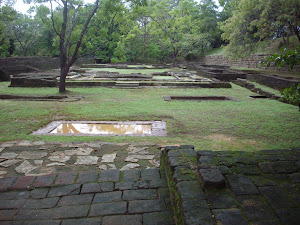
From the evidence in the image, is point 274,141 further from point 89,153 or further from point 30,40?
point 30,40

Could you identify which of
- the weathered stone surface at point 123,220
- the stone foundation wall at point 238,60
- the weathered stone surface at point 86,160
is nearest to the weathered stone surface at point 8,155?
the weathered stone surface at point 86,160

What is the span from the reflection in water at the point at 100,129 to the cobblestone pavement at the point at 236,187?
276cm

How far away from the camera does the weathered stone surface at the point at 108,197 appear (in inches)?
95.3

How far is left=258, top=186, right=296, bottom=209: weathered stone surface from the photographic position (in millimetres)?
1864

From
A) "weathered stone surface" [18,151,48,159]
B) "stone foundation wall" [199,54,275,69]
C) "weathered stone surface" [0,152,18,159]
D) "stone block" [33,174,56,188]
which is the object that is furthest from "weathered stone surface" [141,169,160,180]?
"stone foundation wall" [199,54,275,69]

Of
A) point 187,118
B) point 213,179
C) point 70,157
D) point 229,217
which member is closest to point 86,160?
point 70,157

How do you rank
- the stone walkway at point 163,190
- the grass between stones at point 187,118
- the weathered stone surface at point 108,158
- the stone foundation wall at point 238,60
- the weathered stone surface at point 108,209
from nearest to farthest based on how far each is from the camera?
the stone walkway at point 163,190 → the weathered stone surface at point 108,209 → the weathered stone surface at point 108,158 → the grass between stones at point 187,118 → the stone foundation wall at point 238,60

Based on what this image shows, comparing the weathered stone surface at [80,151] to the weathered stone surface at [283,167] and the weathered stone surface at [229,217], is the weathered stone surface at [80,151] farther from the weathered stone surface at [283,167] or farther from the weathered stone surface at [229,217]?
the weathered stone surface at [283,167]

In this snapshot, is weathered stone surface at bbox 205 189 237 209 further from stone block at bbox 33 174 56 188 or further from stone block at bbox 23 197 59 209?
stone block at bbox 33 174 56 188

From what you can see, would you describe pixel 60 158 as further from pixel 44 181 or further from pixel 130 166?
pixel 130 166

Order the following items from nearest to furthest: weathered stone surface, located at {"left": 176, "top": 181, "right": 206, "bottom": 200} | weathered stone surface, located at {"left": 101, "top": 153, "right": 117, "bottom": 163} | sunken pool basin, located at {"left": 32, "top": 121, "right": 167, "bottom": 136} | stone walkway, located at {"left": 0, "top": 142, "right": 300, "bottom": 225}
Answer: stone walkway, located at {"left": 0, "top": 142, "right": 300, "bottom": 225} → weathered stone surface, located at {"left": 176, "top": 181, "right": 206, "bottom": 200} → weathered stone surface, located at {"left": 101, "top": 153, "right": 117, "bottom": 163} → sunken pool basin, located at {"left": 32, "top": 121, "right": 167, "bottom": 136}

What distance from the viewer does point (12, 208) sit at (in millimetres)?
2293

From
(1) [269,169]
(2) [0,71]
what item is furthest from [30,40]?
(1) [269,169]

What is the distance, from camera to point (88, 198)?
2461 mm
